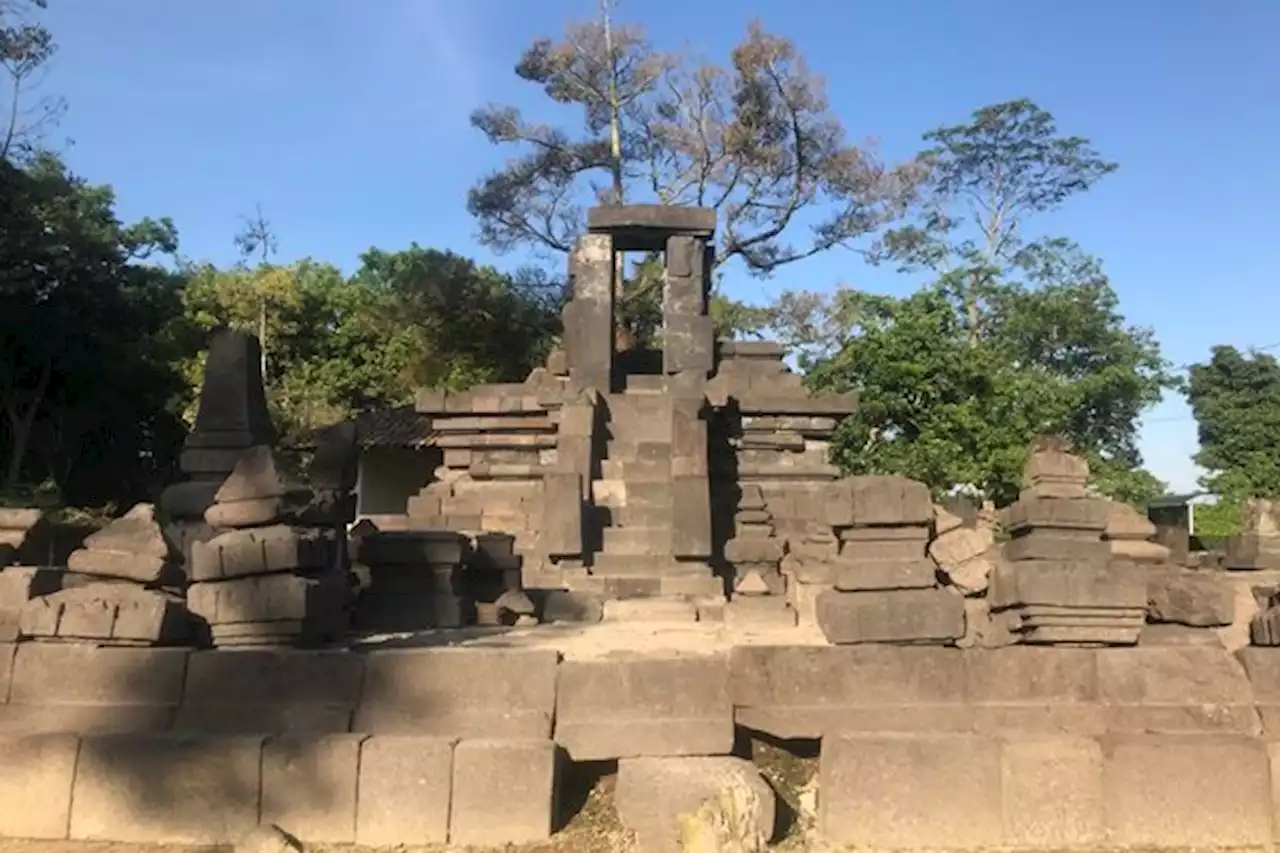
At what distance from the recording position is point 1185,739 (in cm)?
513

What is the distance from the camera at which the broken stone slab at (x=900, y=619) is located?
5.46 m

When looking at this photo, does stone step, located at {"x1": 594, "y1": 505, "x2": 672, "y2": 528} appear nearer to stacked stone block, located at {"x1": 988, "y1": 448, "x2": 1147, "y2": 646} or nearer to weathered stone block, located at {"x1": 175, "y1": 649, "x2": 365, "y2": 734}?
stacked stone block, located at {"x1": 988, "y1": 448, "x2": 1147, "y2": 646}

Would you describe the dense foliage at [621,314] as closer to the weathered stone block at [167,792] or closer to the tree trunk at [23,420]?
the tree trunk at [23,420]

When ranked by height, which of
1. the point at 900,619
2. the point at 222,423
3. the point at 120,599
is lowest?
the point at 900,619

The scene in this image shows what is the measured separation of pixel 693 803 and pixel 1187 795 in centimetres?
215

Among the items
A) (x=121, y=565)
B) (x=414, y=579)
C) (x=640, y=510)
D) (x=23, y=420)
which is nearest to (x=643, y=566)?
(x=640, y=510)

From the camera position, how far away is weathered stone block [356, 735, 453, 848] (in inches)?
196

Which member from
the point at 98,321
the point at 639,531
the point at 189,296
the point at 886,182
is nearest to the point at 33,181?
the point at 98,321

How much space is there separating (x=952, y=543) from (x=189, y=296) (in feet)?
88.0

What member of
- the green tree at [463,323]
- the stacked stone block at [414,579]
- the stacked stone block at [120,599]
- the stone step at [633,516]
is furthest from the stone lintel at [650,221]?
the green tree at [463,323]

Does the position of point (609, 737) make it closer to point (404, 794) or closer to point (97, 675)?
point (404, 794)

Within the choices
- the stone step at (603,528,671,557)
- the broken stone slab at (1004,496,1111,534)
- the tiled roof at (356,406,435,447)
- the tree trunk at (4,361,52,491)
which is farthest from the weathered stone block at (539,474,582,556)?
the tree trunk at (4,361,52,491)

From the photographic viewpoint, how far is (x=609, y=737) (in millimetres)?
5309

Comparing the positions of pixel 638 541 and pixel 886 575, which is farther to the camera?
pixel 638 541
